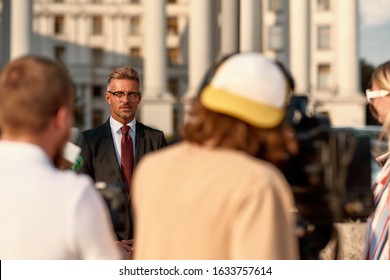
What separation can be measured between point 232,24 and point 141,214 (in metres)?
19.1

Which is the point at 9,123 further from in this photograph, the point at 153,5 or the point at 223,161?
the point at 153,5

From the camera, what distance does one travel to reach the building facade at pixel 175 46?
74.9 m

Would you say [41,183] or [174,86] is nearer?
[41,183]

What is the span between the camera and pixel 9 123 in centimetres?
305

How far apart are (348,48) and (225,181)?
79240mm

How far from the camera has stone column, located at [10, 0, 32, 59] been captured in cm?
5516

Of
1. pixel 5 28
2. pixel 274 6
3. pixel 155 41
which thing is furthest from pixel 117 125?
pixel 274 6

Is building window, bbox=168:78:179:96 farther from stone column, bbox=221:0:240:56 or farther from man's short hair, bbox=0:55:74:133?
man's short hair, bbox=0:55:74:133

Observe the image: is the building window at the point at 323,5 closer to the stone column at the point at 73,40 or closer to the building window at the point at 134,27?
the building window at the point at 134,27

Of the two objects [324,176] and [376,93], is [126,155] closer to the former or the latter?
[376,93]

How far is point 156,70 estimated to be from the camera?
247ft

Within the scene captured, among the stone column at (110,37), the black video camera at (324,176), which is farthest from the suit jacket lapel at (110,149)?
the stone column at (110,37)

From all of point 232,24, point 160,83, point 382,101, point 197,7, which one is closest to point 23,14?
point 197,7

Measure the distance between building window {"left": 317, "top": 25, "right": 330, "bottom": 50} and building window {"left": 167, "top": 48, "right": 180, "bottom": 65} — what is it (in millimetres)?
17454
